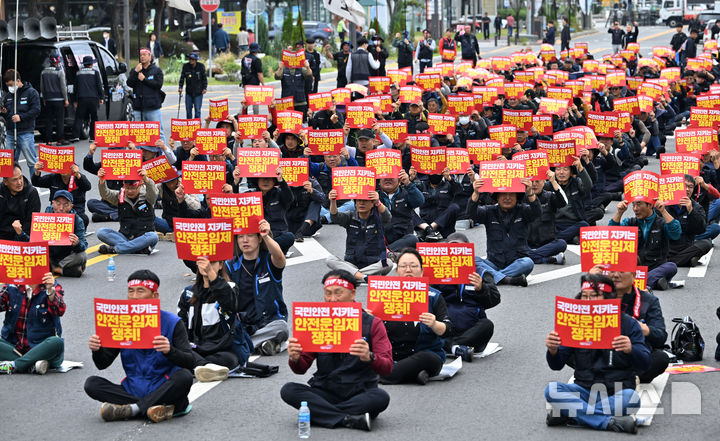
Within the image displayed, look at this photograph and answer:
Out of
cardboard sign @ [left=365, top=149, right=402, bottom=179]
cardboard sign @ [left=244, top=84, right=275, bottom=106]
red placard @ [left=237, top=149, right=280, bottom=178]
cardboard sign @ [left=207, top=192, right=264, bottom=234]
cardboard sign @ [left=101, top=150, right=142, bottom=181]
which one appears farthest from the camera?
cardboard sign @ [left=244, top=84, right=275, bottom=106]

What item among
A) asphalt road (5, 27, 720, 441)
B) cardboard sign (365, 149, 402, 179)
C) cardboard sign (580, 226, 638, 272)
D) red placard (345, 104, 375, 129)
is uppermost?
red placard (345, 104, 375, 129)

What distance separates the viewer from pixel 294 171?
16812 mm

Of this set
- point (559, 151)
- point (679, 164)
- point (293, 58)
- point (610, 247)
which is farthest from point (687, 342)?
point (293, 58)

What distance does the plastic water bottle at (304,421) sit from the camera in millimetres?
9344

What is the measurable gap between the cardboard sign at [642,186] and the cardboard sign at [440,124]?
283 inches

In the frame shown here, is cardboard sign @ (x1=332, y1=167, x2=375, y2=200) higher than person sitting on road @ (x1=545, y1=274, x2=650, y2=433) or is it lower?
higher

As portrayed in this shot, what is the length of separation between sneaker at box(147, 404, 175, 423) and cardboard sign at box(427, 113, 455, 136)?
37.7 feet

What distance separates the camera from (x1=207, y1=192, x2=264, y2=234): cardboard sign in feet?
39.6

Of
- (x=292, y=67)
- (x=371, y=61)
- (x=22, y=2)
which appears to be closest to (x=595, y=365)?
(x=292, y=67)

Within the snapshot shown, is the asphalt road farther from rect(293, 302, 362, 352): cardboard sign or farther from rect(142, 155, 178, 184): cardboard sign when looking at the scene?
rect(142, 155, 178, 184): cardboard sign

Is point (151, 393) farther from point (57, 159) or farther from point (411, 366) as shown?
point (57, 159)

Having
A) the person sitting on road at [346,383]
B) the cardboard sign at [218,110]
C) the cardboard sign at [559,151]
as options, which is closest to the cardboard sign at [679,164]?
the cardboard sign at [559,151]

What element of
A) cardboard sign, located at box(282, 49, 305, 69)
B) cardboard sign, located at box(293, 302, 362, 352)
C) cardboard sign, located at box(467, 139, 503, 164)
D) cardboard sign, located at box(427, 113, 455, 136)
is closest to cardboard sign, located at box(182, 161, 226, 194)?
cardboard sign, located at box(467, 139, 503, 164)

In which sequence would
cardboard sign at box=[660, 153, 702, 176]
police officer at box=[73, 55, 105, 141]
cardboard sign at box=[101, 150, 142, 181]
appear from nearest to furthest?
cardboard sign at box=[660, 153, 702, 176]
cardboard sign at box=[101, 150, 142, 181]
police officer at box=[73, 55, 105, 141]
